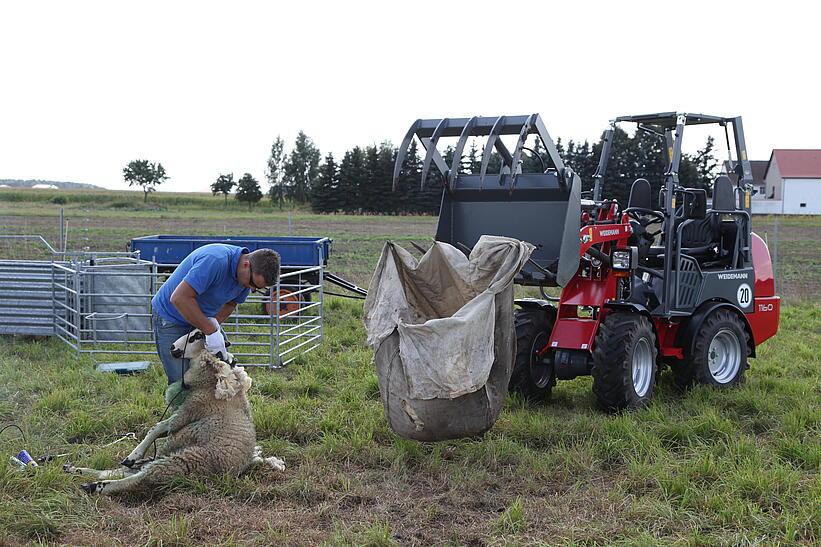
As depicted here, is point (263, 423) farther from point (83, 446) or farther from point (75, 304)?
point (75, 304)

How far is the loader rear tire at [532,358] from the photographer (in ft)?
23.4

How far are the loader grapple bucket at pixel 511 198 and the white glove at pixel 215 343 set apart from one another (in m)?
2.23

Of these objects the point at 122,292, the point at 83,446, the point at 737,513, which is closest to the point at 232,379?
the point at 83,446

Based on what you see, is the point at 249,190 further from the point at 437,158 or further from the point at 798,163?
the point at 437,158

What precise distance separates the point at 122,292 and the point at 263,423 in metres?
4.38

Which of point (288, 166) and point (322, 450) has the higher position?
point (288, 166)

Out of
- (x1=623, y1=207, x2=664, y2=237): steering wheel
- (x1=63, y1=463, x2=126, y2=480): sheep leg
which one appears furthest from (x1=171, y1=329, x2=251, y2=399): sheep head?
(x1=623, y1=207, x2=664, y2=237): steering wheel

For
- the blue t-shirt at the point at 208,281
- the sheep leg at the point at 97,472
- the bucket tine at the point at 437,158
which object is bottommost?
the sheep leg at the point at 97,472

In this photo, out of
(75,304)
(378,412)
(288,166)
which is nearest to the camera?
(378,412)

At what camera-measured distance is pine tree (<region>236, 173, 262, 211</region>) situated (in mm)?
59688

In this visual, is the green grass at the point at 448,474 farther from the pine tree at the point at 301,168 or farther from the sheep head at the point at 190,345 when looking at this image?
the pine tree at the point at 301,168

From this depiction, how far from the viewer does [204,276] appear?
525cm

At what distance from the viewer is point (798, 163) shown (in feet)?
205

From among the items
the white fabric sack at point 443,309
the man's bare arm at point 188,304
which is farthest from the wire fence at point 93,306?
the man's bare arm at point 188,304
